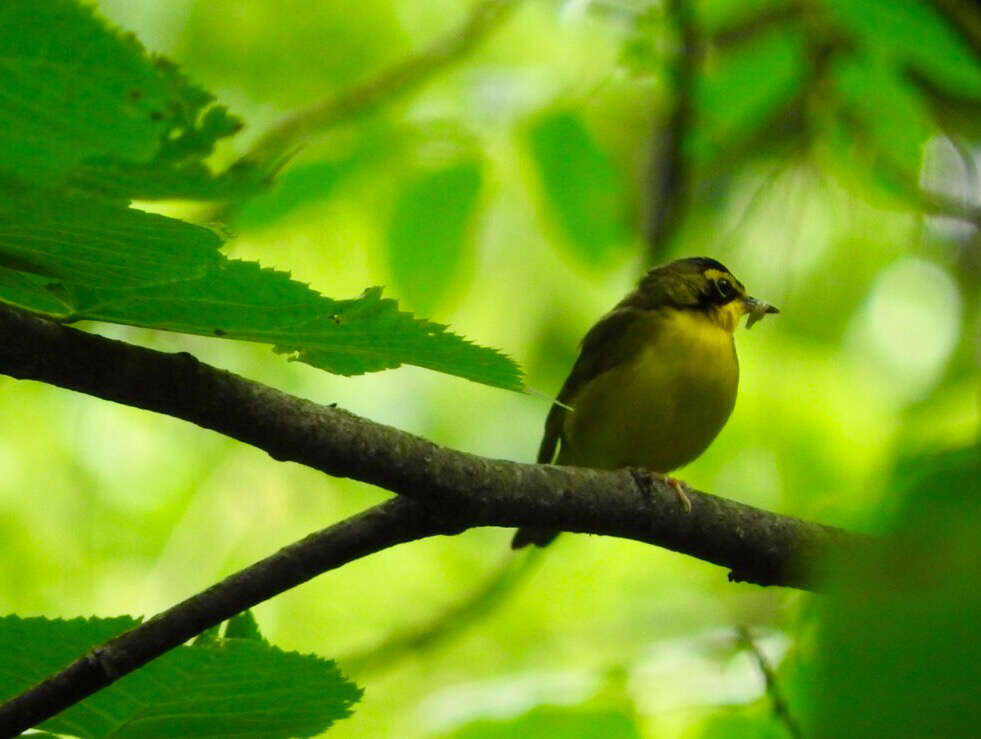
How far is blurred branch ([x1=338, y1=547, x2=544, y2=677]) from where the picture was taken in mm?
4516

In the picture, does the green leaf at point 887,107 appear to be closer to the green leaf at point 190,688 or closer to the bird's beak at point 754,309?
the bird's beak at point 754,309

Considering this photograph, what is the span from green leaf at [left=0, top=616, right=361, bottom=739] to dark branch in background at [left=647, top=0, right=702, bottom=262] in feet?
10.2

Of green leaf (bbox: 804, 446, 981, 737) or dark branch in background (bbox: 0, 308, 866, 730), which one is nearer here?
green leaf (bbox: 804, 446, 981, 737)

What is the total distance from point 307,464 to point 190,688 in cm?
42

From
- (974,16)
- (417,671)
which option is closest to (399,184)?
(974,16)

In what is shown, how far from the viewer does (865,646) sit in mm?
579

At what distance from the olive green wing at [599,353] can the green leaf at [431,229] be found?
55.9 inches

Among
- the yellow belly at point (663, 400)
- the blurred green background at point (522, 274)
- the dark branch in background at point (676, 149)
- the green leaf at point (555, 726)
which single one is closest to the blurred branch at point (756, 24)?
the blurred green background at point (522, 274)

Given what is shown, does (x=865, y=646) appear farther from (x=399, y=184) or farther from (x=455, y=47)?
(x=455, y=47)

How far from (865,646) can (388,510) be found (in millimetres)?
1481

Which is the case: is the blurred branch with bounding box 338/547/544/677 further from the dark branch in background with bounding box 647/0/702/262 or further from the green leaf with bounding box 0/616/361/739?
the green leaf with bounding box 0/616/361/739

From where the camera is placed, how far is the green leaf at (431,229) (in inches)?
146

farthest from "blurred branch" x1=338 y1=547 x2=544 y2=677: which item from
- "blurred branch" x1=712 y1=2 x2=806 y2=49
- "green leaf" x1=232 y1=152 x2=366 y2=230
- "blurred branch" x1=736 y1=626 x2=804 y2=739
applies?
"blurred branch" x1=712 y1=2 x2=806 y2=49

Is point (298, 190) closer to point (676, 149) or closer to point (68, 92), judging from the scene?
point (676, 149)
